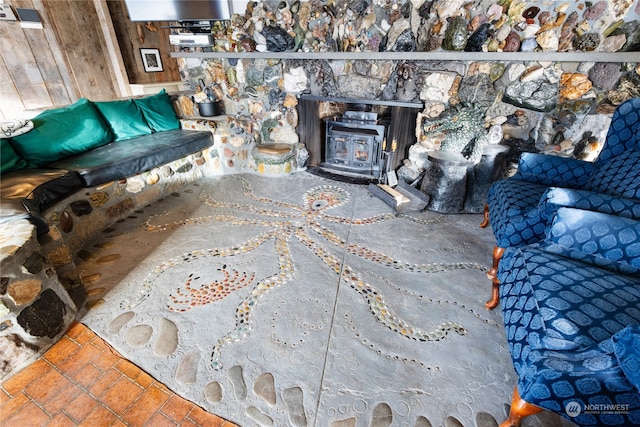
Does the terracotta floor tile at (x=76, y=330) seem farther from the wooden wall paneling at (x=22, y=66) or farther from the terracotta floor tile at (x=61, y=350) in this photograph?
the wooden wall paneling at (x=22, y=66)

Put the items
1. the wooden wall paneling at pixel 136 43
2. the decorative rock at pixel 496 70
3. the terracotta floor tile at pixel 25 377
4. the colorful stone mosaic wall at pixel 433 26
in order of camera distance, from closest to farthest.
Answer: the terracotta floor tile at pixel 25 377 → the colorful stone mosaic wall at pixel 433 26 → the decorative rock at pixel 496 70 → the wooden wall paneling at pixel 136 43

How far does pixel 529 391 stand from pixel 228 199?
2323 millimetres

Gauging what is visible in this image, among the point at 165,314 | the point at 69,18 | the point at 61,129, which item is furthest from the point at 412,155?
the point at 69,18

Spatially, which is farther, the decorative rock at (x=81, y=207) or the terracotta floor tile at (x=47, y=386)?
the decorative rock at (x=81, y=207)

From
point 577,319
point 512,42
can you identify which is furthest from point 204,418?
point 512,42

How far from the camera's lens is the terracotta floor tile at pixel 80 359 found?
47.3 inches

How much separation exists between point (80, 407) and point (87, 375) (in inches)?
5.4

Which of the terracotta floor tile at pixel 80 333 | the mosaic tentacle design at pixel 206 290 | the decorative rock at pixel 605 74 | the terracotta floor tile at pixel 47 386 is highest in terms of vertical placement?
the decorative rock at pixel 605 74

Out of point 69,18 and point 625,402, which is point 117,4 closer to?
point 69,18

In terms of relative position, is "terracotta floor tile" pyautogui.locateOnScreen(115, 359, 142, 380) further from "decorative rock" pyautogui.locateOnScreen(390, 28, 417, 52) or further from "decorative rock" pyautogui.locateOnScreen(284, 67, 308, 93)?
"decorative rock" pyautogui.locateOnScreen(390, 28, 417, 52)

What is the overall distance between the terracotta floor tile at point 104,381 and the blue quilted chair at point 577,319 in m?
1.44

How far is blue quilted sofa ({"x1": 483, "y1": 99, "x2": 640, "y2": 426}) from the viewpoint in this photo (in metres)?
0.71

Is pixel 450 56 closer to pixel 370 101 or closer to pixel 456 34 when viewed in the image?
pixel 456 34

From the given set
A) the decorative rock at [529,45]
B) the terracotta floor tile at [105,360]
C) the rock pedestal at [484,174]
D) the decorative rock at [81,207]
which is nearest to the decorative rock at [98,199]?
the decorative rock at [81,207]
